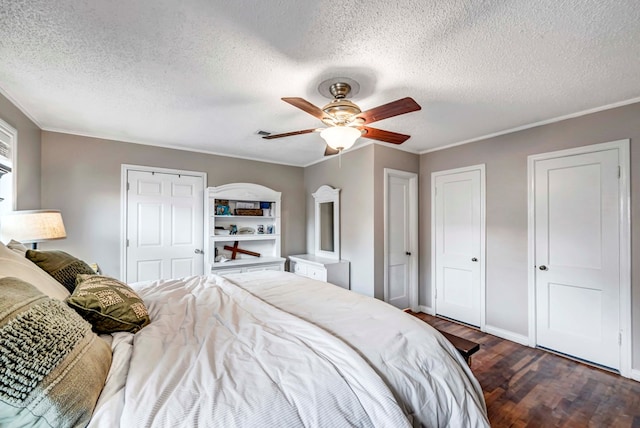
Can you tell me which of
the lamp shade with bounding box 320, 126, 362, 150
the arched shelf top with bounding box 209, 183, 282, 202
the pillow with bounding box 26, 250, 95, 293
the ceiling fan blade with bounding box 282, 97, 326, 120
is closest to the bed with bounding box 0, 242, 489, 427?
the pillow with bounding box 26, 250, 95, 293

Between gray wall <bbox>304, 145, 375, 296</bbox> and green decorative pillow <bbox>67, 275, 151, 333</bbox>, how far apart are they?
→ 2.70 metres

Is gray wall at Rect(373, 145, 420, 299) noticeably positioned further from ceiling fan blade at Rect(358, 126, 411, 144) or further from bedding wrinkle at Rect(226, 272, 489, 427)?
bedding wrinkle at Rect(226, 272, 489, 427)

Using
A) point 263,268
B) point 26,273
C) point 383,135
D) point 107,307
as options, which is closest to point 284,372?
point 107,307

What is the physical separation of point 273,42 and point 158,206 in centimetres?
297

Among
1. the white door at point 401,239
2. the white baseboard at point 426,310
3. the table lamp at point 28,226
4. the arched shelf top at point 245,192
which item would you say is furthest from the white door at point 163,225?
the white baseboard at point 426,310

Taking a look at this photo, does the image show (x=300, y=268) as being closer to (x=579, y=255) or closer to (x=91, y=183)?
(x=91, y=183)

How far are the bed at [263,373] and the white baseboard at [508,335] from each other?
7.46ft

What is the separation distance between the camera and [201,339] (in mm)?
1259

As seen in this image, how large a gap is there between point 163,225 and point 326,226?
231cm

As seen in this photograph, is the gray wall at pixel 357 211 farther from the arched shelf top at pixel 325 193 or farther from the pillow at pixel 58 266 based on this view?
the pillow at pixel 58 266

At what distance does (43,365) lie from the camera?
75 cm

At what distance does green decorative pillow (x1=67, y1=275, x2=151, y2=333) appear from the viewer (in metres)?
1.24

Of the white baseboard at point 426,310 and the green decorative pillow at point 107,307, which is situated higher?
the green decorative pillow at point 107,307

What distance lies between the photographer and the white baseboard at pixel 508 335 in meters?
3.04
